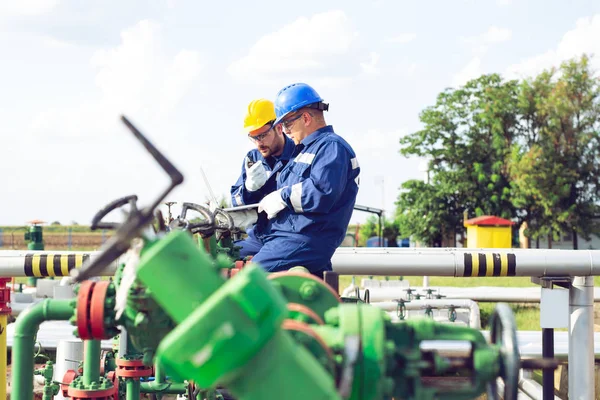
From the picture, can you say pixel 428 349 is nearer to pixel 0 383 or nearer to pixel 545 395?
pixel 545 395

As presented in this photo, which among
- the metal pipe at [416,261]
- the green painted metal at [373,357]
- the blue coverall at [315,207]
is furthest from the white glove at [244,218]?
the green painted metal at [373,357]

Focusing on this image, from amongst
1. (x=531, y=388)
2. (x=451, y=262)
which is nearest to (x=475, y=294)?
(x=531, y=388)

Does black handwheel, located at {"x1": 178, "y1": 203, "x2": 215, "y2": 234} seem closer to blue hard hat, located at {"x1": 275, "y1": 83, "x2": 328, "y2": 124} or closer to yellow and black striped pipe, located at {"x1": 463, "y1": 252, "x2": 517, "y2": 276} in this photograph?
blue hard hat, located at {"x1": 275, "y1": 83, "x2": 328, "y2": 124}

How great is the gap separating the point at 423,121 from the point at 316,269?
26.8 meters

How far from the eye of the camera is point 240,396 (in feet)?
4.28

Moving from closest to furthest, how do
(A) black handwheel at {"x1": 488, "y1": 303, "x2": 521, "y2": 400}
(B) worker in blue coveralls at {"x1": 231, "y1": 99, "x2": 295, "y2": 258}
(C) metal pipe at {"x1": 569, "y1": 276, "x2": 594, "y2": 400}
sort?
(A) black handwheel at {"x1": 488, "y1": 303, "x2": 521, "y2": 400} < (B) worker in blue coveralls at {"x1": 231, "y1": 99, "x2": 295, "y2": 258} < (C) metal pipe at {"x1": 569, "y1": 276, "x2": 594, "y2": 400}

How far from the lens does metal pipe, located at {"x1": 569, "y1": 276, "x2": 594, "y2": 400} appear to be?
4.31 m

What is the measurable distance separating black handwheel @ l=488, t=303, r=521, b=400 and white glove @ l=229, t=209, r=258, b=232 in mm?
2068

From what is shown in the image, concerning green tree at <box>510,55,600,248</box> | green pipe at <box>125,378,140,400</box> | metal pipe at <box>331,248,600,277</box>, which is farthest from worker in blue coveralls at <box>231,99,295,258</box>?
green tree at <box>510,55,600,248</box>

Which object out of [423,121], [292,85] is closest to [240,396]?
[292,85]

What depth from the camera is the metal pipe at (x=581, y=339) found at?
4.31 meters

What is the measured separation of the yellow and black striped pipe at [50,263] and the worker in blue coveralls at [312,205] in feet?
5.81

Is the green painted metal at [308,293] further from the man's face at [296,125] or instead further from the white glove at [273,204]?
the man's face at [296,125]

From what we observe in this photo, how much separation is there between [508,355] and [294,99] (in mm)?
2179
